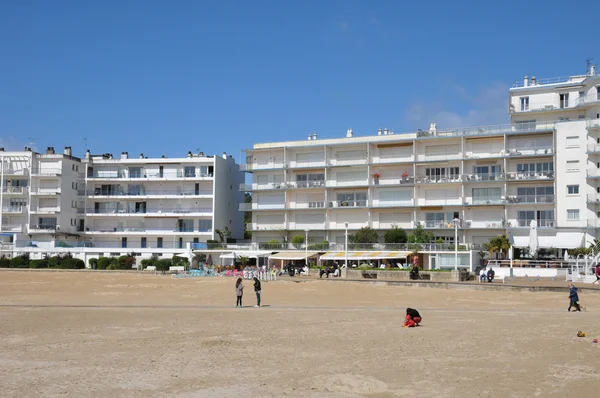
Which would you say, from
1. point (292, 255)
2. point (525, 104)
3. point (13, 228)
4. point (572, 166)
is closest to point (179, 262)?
point (292, 255)

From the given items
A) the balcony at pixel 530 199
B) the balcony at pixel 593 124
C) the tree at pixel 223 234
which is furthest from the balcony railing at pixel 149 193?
the balcony at pixel 593 124

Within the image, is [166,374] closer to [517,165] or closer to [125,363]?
[125,363]

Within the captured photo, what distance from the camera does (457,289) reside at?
4009cm

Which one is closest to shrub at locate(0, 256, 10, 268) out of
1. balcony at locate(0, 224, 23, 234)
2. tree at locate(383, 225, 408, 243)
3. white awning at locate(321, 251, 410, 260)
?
balcony at locate(0, 224, 23, 234)

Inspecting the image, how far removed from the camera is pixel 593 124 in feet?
195

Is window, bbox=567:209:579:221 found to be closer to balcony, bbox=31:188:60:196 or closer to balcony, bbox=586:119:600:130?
balcony, bbox=586:119:600:130

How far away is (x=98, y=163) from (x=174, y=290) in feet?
144

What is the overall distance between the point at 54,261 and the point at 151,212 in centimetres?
1379

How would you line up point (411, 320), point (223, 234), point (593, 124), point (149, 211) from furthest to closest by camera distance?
1. point (149, 211)
2. point (223, 234)
3. point (593, 124)
4. point (411, 320)

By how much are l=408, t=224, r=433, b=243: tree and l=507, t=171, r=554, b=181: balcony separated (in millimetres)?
9941

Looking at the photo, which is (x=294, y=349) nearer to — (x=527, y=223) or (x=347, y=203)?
(x=527, y=223)

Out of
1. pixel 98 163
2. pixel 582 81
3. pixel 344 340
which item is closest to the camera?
pixel 344 340

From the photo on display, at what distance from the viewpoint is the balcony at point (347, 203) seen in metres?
69.5

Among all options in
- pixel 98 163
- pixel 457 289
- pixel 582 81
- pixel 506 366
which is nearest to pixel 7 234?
pixel 98 163
